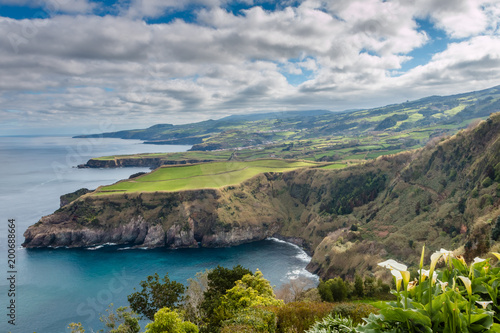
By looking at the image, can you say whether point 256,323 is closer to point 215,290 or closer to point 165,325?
point 165,325

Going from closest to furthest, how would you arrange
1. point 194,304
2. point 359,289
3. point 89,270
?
point 194,304 < point 359,289 < point 89,270

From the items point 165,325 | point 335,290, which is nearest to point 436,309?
point 165,325

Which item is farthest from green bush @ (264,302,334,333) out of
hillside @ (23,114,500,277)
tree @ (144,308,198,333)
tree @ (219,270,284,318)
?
hillside @ (23,114,500,277)

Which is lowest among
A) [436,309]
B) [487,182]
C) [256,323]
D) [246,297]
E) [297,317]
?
[246,297]

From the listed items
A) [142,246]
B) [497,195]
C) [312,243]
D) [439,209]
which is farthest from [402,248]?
[142,246]

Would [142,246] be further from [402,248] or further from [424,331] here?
[424,331]

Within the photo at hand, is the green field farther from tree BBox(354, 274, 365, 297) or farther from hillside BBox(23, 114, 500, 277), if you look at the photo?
tree BBox(354, 274, 365, 297)
